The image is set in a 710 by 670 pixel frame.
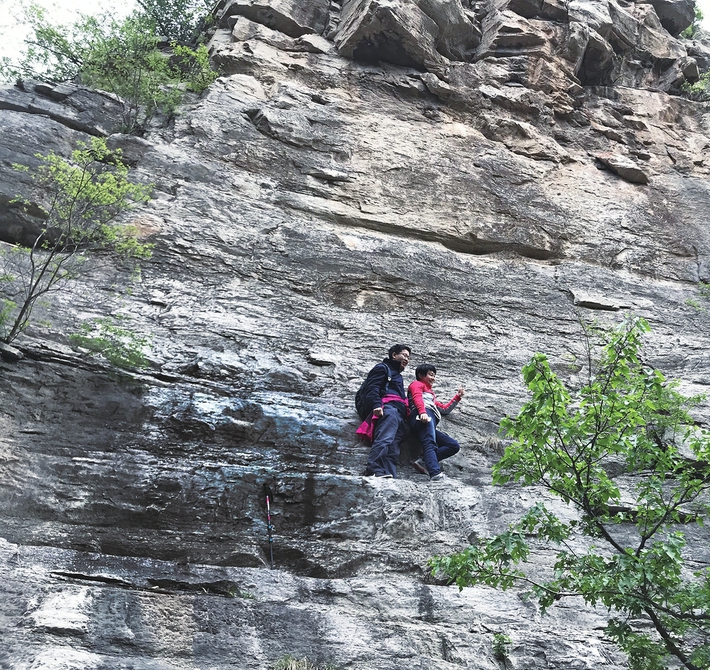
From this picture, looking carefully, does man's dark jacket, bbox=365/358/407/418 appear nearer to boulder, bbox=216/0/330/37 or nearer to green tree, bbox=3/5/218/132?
green tree, bbox=3/5/218/132

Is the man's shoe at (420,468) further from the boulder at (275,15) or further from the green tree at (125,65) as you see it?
the boulder at (275,15)

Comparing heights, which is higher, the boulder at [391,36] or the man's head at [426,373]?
the boulder at [391,36]

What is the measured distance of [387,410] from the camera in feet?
30.9

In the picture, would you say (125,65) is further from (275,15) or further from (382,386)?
(382,386)

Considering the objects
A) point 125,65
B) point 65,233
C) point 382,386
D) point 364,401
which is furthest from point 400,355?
point 125,65

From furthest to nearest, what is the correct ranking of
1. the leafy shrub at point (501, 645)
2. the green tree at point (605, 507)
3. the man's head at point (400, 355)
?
the man's head at point (400, 355) < the leafy shrub at point (501, 645) < the green tree at point (605, 507)

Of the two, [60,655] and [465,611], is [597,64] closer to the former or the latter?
[465,611]

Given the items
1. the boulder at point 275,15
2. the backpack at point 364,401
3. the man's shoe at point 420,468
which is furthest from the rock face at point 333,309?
the backpack at point 364,401

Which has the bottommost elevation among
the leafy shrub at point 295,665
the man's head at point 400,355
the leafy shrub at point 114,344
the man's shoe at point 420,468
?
the leafy shrub at point 295,665

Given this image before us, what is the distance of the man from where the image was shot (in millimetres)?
8914

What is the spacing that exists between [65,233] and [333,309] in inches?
171

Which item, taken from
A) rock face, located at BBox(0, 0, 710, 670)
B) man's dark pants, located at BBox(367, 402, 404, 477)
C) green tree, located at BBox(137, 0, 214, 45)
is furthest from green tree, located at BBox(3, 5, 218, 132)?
man's dark pants, located at BBox(367, 402, 404, 477)

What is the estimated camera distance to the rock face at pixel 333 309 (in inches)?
267

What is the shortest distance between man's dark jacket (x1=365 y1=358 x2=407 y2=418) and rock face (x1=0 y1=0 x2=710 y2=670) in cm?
57
